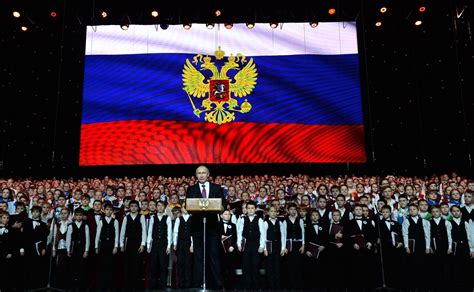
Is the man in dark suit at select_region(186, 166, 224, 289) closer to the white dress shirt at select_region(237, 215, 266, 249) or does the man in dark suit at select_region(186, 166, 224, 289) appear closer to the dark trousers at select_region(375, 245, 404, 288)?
the white dress shirt at select_region(237, 215, 266, 249)

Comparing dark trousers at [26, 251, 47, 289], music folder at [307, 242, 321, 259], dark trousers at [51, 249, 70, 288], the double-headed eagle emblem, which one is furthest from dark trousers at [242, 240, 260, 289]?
the double-headed eagle emblem

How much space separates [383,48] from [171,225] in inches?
273

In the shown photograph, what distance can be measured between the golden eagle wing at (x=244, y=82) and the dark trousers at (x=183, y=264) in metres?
5.25

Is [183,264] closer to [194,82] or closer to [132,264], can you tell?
[132,264]

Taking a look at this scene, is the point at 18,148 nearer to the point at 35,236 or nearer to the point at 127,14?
the point at 127,14

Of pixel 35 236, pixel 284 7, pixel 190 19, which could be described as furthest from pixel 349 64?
pixel 35 236

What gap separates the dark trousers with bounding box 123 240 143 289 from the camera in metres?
6.23

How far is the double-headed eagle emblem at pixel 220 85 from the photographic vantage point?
10.6 m

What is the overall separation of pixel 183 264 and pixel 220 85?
5.52 m

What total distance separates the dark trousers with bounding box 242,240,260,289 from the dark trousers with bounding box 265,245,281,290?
132 millimetres

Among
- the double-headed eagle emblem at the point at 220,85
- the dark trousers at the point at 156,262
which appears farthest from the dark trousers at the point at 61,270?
the double-headed eagle emblem at the point at 220,85

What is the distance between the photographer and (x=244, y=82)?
10641 millimetres

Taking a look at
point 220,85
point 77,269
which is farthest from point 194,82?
point 77,269

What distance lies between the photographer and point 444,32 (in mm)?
10430
